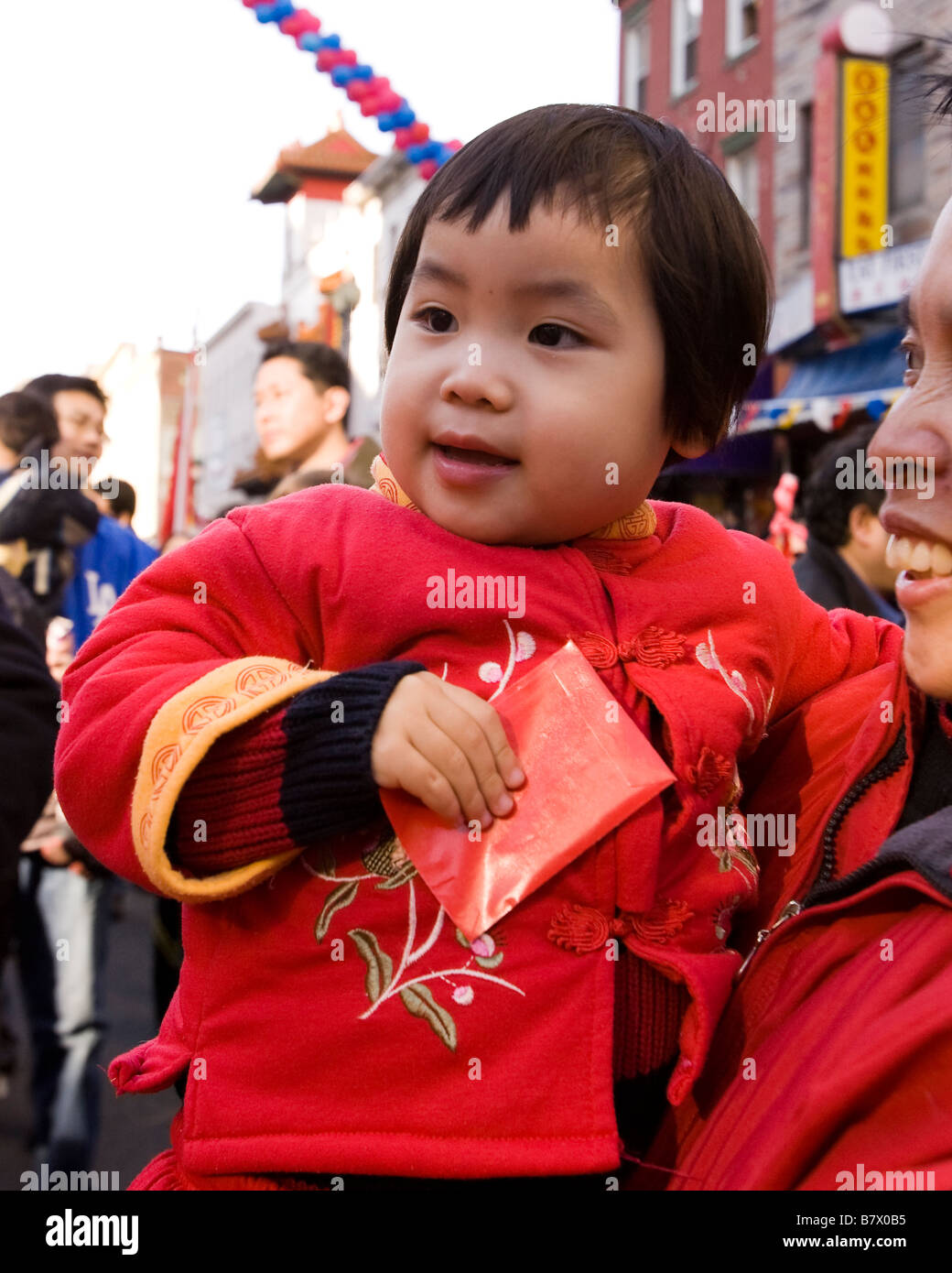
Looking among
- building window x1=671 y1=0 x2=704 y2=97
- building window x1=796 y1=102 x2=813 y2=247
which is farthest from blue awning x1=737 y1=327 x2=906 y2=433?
building window x1=671 y1=0 x2=704 y2=97

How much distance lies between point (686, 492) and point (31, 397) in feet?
40.3

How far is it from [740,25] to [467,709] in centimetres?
1835

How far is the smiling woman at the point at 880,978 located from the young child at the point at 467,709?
60mm

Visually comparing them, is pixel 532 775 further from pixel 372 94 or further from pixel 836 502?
pixel 372 94

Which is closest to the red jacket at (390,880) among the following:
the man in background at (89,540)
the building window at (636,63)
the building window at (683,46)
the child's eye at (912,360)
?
the child's eye at (912,360)

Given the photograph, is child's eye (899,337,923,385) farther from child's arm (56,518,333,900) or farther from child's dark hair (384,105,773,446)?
child's arm (56,518,333,900)

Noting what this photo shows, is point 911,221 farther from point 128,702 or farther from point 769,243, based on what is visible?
point 128,702

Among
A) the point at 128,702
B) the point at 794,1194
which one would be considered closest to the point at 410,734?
the point at 128,702

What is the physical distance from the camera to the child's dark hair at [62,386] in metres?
5.16

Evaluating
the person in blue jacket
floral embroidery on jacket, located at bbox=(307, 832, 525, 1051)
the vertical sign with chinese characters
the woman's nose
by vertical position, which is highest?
the vertical sign with chinese characters

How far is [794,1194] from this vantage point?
1.17 meters

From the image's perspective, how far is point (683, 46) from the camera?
1856cm

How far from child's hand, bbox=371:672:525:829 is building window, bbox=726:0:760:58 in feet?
58.6

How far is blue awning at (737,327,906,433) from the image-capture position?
11312 millimetres
